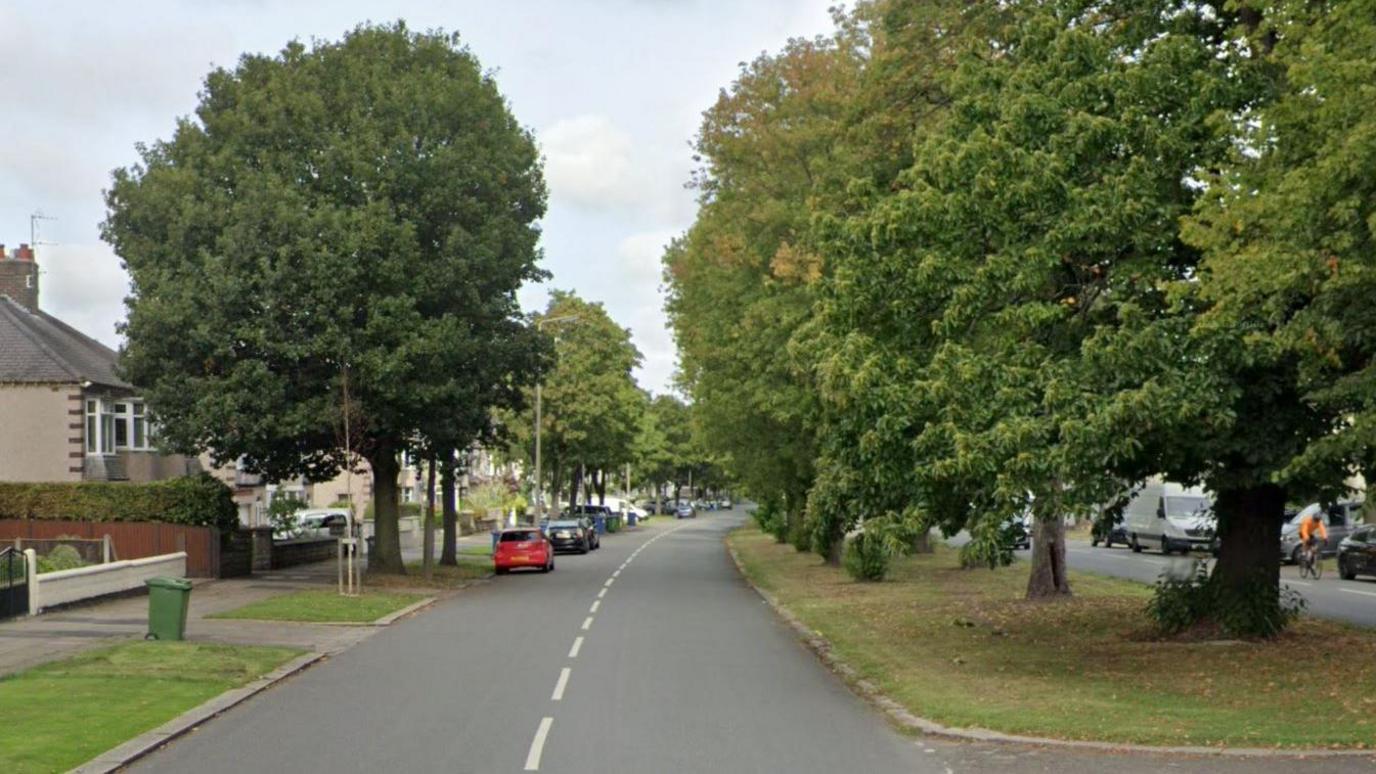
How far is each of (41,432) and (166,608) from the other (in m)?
27.8

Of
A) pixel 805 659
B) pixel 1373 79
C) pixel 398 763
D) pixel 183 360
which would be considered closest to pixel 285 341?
pixel 183 360

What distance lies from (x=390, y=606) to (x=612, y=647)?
32.0 ft

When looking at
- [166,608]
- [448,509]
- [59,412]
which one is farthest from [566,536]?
[166,608]

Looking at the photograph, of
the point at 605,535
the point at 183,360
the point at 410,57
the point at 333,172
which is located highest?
the point at 410,57

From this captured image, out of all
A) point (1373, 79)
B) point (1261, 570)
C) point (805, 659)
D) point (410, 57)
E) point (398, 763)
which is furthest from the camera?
point (410, 57)

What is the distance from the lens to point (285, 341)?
33.1 metres

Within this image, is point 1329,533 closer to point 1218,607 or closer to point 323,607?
point 1218,607

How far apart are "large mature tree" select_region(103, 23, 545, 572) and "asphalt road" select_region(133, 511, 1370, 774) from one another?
956 cm

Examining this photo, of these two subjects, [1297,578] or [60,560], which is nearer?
[60,560]

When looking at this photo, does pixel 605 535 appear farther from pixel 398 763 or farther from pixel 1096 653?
pixel 398 763

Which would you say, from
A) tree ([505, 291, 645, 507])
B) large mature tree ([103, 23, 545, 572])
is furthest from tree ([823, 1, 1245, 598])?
tree ([505, 291, 645, 507])

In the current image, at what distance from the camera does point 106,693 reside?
51.2 feet

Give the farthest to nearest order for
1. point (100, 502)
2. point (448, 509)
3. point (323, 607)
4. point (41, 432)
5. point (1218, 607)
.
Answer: point (41, 432) → point (448, 509) → point (100, 502) → point (323, 607) → point (1218, 607)

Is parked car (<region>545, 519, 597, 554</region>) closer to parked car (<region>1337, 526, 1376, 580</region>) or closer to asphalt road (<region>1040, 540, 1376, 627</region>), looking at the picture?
asphalt road (<region>1040, 540, 1376, 627</region>)
